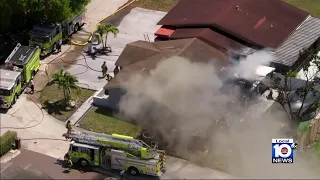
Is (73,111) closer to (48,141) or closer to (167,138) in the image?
(48,141)

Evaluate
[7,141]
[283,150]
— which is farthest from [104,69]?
[283,150]

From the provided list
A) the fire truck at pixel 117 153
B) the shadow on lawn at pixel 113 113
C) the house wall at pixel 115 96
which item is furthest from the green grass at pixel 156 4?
the fire truck at pixel 117 153

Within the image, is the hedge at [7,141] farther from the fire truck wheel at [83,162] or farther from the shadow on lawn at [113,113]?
the shadow on lawn at [113,113]

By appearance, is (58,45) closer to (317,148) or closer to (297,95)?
(297,95)

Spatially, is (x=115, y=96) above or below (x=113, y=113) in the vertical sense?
above

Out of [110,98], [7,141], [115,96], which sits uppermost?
[115,96]

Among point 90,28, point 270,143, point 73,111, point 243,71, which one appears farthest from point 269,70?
point 90,28
